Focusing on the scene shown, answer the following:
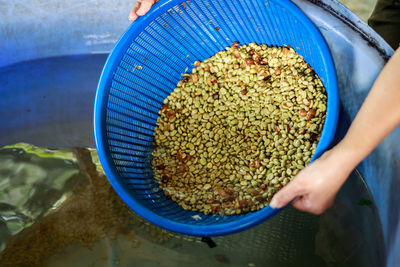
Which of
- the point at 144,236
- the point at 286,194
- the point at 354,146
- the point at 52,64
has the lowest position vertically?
the point at 144,236

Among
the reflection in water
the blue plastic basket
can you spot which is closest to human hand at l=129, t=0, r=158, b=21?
the blue plastic basket

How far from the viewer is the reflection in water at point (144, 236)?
3.53 ft

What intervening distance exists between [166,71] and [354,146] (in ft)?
2.17

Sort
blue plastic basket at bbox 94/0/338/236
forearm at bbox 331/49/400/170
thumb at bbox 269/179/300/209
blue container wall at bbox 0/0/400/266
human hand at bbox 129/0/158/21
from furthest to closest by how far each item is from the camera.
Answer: blue container wall at bbox 0/0/400/266 < human hand at bbox 129/0/158/21 < blue plastic basket at bbox 94/0/338/236 < thumb at bbox 269/179/300/209 < forearm at bbox 331/49/400/170

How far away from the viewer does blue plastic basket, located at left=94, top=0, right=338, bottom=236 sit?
2.88ft

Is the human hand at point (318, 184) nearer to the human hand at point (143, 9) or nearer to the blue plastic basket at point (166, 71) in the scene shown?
the blue plastic basket at point (166, 71)

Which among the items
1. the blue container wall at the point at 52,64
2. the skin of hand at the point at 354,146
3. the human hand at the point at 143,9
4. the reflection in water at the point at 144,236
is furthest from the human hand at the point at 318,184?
the blue container wall at the point at 52,64

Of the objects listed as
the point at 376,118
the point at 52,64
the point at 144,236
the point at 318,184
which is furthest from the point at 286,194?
the point at 52,64

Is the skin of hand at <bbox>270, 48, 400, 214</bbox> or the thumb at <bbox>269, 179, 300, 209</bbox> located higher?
the skin of hand at <bbox>270, 48, 400, 214</bbox>

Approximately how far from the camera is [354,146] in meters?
0.68

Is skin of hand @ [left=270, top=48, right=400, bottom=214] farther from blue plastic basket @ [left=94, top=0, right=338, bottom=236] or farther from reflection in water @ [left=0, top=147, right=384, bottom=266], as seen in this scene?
reflection in water @ [left=0, top=147, right=384, bottom=266]

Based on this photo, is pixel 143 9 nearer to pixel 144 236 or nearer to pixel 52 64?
pixel 144 236

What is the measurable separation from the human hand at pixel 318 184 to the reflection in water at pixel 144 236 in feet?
1.14

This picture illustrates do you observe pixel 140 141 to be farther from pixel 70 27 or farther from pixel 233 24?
pixel 70 27
